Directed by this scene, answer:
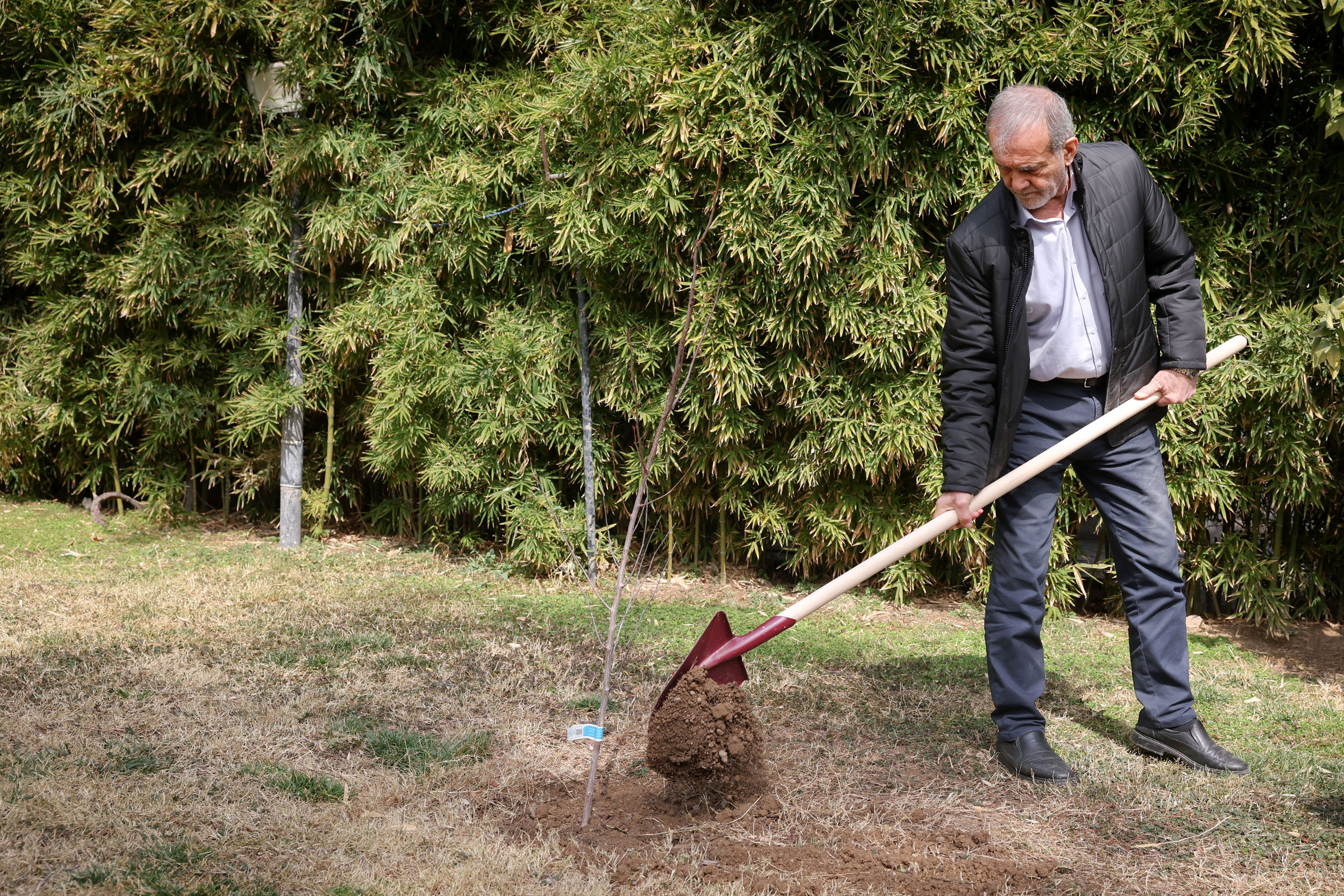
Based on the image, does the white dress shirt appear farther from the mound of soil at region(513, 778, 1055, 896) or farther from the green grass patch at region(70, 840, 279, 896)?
the green grass patch at region(70, 840, 279, 896)

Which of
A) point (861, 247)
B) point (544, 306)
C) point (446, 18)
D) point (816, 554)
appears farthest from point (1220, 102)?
point (446, 18)

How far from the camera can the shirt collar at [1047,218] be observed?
264 centimetres

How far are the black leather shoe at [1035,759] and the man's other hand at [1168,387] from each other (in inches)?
35.7

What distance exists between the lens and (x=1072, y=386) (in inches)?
107

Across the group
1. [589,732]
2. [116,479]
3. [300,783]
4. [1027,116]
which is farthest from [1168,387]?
[116,479]

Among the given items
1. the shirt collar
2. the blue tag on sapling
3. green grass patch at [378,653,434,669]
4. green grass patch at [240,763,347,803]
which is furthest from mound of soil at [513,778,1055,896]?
the shirt collar

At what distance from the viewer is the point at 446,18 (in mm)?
4785

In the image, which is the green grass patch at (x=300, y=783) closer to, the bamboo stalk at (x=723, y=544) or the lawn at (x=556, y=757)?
the lawn at (x=556, y=757)

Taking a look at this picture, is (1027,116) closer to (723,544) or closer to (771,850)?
(771,850)

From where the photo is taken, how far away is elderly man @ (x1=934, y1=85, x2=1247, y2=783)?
2635 millimetres

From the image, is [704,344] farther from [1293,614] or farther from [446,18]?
[1293,614]

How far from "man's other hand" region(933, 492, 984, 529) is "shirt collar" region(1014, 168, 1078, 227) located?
2.29 feet

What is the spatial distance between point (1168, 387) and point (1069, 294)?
0.34 m

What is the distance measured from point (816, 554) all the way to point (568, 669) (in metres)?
1.42
